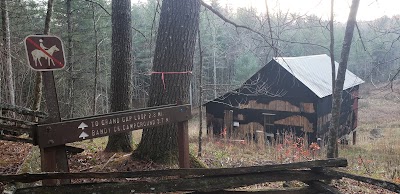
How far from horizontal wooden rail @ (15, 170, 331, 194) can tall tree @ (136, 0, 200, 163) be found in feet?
7.15

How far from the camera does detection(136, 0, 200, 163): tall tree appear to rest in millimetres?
5469

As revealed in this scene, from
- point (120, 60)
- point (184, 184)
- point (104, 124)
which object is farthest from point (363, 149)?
point (104, 124)

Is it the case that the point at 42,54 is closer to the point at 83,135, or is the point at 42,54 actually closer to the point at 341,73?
the point at 83,135

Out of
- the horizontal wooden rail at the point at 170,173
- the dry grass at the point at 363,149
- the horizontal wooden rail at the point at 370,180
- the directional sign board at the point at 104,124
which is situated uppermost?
the directional sign board at the point at 104,124

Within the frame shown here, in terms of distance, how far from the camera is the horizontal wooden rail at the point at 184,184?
3.14 metres

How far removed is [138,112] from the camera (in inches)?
158

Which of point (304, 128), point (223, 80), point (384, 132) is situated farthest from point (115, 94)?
point (223, 80)

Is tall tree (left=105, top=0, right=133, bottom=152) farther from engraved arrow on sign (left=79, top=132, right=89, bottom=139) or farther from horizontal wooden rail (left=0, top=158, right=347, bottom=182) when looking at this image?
horizontal wooden rail (left=0, top=158, right=347, bottom=182)

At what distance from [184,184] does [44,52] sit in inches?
75.5

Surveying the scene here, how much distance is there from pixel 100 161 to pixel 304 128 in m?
14.4

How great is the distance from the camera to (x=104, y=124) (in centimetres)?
372

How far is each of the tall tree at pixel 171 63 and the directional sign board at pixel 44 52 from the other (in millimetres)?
2288

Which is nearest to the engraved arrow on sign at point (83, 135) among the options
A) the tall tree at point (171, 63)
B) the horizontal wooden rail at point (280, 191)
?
the horizontal wooden rail at point (280, 191)

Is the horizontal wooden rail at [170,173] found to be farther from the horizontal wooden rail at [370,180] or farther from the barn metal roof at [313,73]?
the barn metal roof at [313,73]
